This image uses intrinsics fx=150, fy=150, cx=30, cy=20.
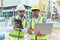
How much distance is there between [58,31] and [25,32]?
7.30 feet

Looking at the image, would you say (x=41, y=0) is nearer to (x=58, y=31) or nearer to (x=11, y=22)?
(x=58, y=31)

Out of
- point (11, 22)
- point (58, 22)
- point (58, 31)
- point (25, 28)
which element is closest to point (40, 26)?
point (25, 28)

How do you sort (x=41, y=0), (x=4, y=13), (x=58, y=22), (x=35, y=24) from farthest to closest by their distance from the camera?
(x=58, y=22)
(x=41, y=0)
(x=4, y=13)
(x=35, y=24)

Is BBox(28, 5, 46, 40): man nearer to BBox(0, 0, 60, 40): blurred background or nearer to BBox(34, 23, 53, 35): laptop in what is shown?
BBox(34, 23, 53, 35): laptop

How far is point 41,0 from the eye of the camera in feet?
9.81

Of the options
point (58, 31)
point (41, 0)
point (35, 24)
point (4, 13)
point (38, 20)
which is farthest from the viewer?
point (58, 31)

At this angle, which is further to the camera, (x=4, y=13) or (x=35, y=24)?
(x=4, y=13)

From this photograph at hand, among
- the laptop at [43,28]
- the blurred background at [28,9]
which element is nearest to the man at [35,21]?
the laptop at [43,28]

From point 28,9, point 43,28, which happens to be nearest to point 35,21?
point 43,28

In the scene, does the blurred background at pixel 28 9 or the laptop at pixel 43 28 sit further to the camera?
the blurred background at pixel 28 9

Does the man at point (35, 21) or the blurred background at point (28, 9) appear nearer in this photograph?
the man at point (35, 21)

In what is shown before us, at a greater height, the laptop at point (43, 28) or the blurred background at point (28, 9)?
the blurred background at point (28, 9)

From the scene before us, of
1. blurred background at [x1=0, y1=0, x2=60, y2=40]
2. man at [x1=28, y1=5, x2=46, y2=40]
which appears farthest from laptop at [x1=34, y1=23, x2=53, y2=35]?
blurred background at [x1=0, y1=0, x2=60, y2=40]

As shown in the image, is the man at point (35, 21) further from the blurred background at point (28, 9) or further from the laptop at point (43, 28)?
the blurred background at point (28, 9)
